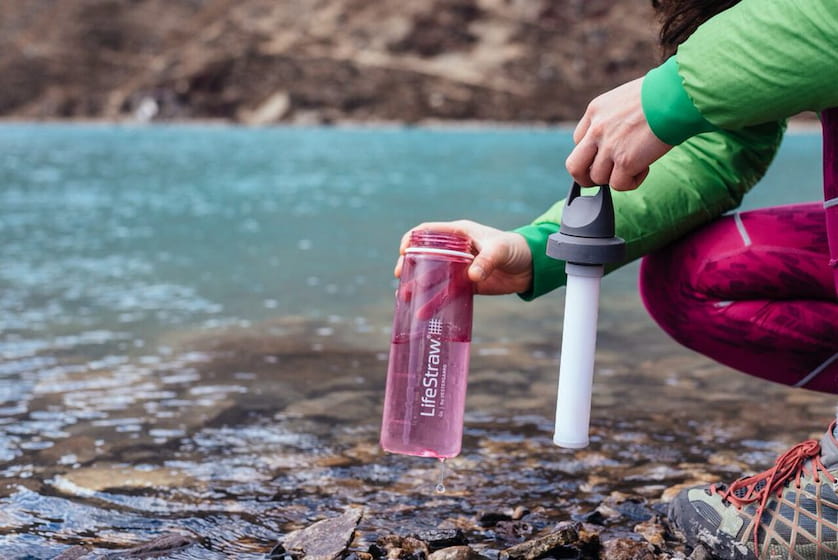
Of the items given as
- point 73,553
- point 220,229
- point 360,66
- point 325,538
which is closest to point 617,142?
point 325,538

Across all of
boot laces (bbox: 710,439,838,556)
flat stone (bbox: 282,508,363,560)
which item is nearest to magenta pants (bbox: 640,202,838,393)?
boot laces (bbox: 710,439,838,556)

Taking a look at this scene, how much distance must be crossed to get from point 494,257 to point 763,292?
2.45 feet

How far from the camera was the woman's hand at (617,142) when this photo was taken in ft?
6.05

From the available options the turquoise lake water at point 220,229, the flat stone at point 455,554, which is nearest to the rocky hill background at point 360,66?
the turquoise lake water at point 220,229

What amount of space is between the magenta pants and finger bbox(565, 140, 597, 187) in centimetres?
65

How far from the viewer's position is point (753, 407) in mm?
4086

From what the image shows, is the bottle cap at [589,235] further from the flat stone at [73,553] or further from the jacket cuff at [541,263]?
the flat stone at [73,553]

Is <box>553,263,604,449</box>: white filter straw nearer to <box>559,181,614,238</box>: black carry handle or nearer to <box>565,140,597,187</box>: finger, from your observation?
<box>559,181,614,238</box>: black carry handle

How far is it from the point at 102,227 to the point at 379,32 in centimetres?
9095

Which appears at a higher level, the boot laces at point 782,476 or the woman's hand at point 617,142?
the woman's hand at point 617,142

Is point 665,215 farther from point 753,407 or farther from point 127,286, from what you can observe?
point 127,286

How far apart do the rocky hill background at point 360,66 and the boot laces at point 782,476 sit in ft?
258

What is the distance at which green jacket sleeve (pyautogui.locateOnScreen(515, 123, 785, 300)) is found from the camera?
2.36m

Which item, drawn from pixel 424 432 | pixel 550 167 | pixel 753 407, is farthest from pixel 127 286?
pixel 550 167
